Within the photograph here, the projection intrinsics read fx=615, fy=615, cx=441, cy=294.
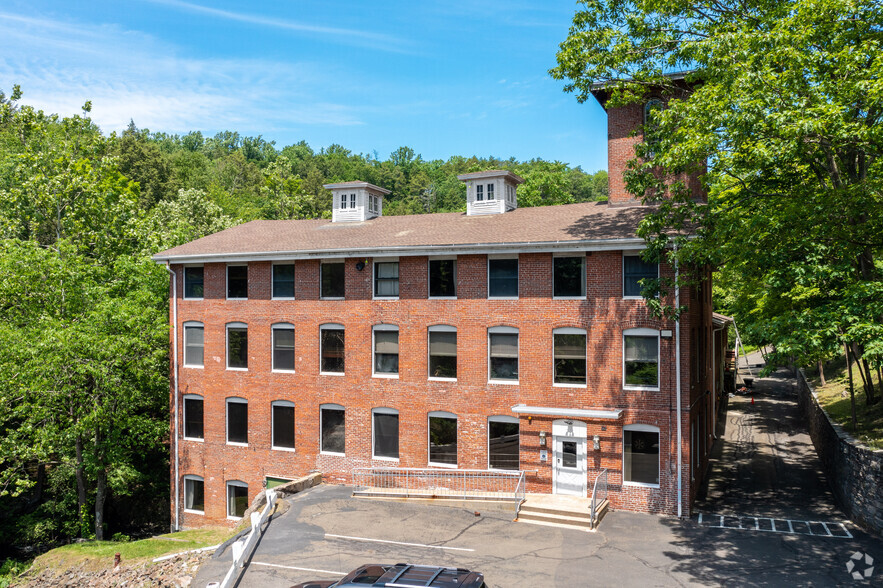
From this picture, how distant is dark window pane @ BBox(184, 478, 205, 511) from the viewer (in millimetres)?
25047

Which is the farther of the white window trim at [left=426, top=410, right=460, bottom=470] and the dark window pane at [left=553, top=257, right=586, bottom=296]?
the white window trim at [left=426, top=410, right=460, bottom=470]

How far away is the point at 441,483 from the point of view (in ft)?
68.6

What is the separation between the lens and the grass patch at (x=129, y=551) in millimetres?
17750

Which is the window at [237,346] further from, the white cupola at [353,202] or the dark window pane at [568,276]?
the dark window pane at [568,276]

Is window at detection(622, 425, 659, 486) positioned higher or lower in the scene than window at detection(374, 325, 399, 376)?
lower

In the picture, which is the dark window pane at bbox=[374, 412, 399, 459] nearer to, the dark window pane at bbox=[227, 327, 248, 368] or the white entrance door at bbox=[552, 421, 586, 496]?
the white entrance door at bbox=[552, 421, 586, 496]

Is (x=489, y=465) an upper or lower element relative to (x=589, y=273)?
lower

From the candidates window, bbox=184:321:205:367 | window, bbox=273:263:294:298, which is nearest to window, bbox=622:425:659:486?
window, bbox=273:263:294:298

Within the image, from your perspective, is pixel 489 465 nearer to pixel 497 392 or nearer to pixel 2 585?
pixel 497 392

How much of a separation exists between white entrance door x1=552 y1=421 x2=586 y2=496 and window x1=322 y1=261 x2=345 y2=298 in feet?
30.1

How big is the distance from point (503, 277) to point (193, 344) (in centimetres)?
1329

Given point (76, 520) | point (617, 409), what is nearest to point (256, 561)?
point (617, 409)

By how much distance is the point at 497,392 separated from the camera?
67.1 feet

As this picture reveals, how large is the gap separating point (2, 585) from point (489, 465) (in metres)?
17.7
